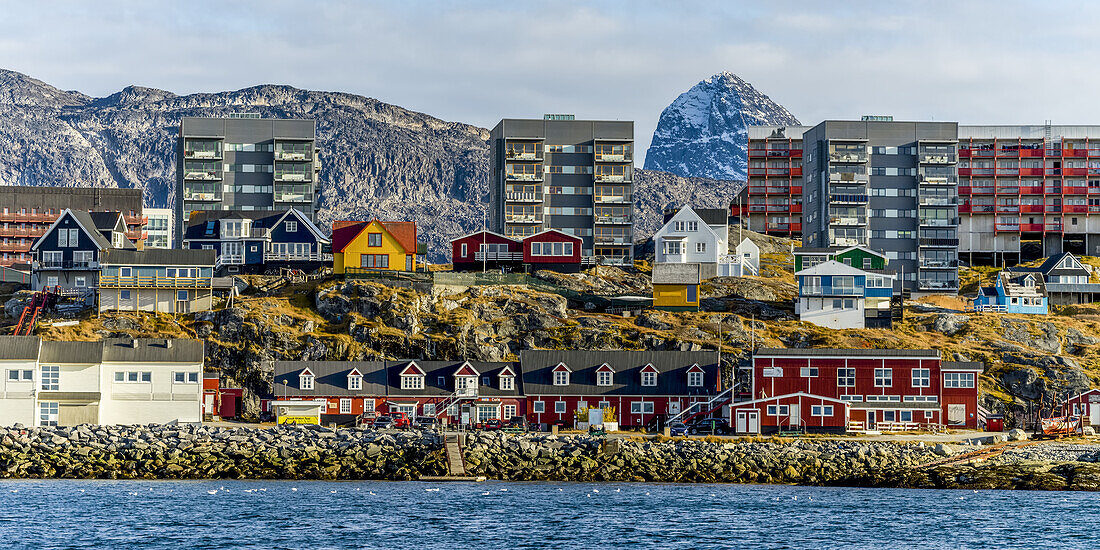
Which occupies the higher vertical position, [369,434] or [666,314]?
[666,314]

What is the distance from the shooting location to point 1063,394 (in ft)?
341

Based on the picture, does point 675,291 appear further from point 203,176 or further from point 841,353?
point 203,176

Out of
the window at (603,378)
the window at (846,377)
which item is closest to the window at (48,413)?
the window at (603,378)

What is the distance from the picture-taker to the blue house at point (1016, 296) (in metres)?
138

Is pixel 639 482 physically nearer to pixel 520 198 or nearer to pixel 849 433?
pixel 849 433

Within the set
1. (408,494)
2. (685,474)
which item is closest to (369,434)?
(408,494)

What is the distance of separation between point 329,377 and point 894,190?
91.0 metres

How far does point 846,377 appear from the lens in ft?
312

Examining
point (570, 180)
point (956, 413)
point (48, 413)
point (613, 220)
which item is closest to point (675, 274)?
point (956, 413)

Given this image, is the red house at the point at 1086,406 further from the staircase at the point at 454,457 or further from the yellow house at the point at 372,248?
the yellow house at the point at 372,248

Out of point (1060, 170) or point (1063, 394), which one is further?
point (1060, 170)

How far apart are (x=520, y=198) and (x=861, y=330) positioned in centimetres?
5408

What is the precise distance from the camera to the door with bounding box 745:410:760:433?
92500mm

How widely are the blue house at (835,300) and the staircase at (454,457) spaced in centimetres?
4730
